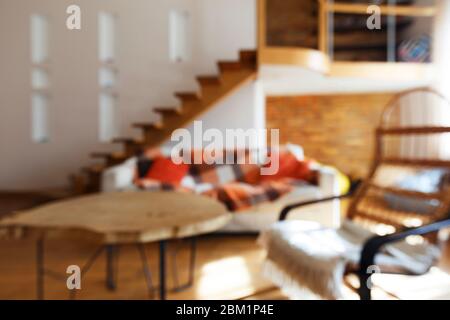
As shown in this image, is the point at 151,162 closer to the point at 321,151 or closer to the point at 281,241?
the point at 281,241

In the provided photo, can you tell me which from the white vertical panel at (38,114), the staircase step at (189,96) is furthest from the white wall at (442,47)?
the white vertical panel at (38,114)

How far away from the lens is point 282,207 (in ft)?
9.00

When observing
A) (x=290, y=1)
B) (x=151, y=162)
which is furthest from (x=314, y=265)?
(x=290, y=1)

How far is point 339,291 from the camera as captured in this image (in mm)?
1125

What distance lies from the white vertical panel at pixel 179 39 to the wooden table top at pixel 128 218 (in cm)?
249

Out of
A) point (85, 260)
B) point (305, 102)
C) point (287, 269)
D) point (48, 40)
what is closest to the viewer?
point (287, 269)

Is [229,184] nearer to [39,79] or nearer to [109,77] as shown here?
[109,77]

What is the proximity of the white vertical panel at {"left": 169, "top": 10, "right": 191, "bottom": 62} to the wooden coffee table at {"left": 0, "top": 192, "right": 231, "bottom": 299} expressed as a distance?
2492mm

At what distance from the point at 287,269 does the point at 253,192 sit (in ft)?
4.89

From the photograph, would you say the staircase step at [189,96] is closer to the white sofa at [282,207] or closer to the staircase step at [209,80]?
the staircase step at [209,80]

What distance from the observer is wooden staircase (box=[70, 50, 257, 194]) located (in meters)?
3.54

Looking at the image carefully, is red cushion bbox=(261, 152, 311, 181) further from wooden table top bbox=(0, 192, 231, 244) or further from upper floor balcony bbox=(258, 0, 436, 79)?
wooden table top bbox=(0, 192, 231, 244)

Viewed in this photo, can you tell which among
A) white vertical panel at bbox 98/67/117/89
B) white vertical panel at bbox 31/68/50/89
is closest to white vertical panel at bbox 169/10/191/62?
white vertical panel at bbox 98/67/117/89

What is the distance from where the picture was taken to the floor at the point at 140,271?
5.77ft
